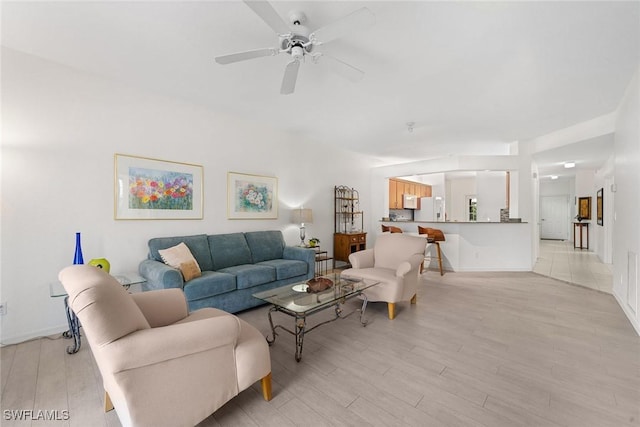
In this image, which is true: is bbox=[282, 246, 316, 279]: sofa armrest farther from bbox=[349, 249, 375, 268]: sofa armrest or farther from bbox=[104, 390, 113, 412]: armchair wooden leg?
bbox=[104, 390, 113, 412]: armchair wooden leg

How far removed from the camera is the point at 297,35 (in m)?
2.06

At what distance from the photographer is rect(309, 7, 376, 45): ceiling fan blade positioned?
66.4 inches

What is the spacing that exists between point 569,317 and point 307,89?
4051mm

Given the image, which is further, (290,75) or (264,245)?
(264,245)

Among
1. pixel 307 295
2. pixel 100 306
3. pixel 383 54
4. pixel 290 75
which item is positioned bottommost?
pixel 307 295

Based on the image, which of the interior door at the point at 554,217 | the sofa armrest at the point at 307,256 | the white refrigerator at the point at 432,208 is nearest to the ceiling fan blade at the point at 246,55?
the sofa armrest at the point at 307,256

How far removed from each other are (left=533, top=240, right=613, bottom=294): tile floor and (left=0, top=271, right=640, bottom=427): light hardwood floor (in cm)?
161

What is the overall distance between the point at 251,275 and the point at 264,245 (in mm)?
919

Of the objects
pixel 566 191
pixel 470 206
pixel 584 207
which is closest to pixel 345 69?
pixel 470 206

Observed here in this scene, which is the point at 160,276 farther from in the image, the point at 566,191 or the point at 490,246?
the point at 566,191

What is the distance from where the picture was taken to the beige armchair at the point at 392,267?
3.14 meters

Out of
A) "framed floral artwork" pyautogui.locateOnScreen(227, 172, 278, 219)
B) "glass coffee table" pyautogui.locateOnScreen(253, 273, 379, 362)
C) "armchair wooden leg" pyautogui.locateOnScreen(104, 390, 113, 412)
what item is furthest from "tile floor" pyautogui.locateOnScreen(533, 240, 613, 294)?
"armchair wooden leg" pyautogui.locateOnScreen(104, 390, 113, 412)

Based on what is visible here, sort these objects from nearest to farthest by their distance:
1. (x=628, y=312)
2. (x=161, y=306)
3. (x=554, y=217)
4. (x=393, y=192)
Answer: (x=161, y=306)
(x=628, y=312)
(x=393, y=192)
(x=554, y=217)

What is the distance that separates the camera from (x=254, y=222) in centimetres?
450
